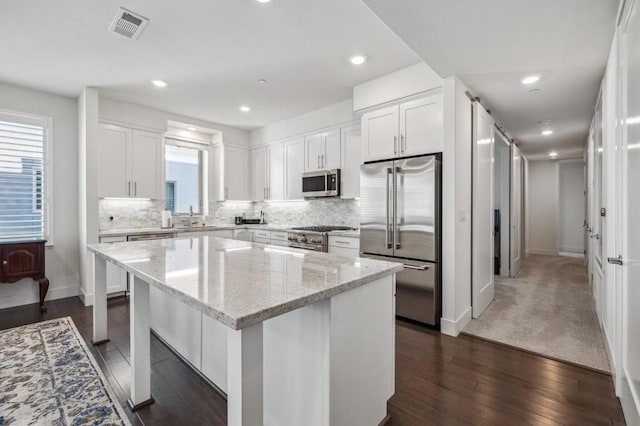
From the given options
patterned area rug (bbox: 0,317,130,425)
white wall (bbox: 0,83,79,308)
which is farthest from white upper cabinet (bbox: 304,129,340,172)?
patterned area rug (bbox: 0,317,130,425)

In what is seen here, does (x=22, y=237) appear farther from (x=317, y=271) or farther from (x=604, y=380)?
(x=604, y=380)

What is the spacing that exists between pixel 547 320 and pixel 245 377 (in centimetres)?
355

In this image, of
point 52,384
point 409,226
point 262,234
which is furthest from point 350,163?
point 52,384

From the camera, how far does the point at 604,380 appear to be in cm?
215

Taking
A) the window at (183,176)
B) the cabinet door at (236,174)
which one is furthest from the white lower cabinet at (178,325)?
the cabinet door at (236,174)

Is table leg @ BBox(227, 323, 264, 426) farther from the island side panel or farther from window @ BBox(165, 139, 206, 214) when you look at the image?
window @ BBox(165, 139, 206, 214)

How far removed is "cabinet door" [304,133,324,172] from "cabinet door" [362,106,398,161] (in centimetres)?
115

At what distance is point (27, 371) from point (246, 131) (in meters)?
4.68

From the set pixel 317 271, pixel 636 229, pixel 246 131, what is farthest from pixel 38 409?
pixel 246 131

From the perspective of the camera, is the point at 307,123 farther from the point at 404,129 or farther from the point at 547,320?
the point at 547,320

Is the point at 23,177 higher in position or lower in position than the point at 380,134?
lower

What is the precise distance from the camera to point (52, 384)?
210 cm

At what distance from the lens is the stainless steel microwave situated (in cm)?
438

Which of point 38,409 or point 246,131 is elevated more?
point 246,131
